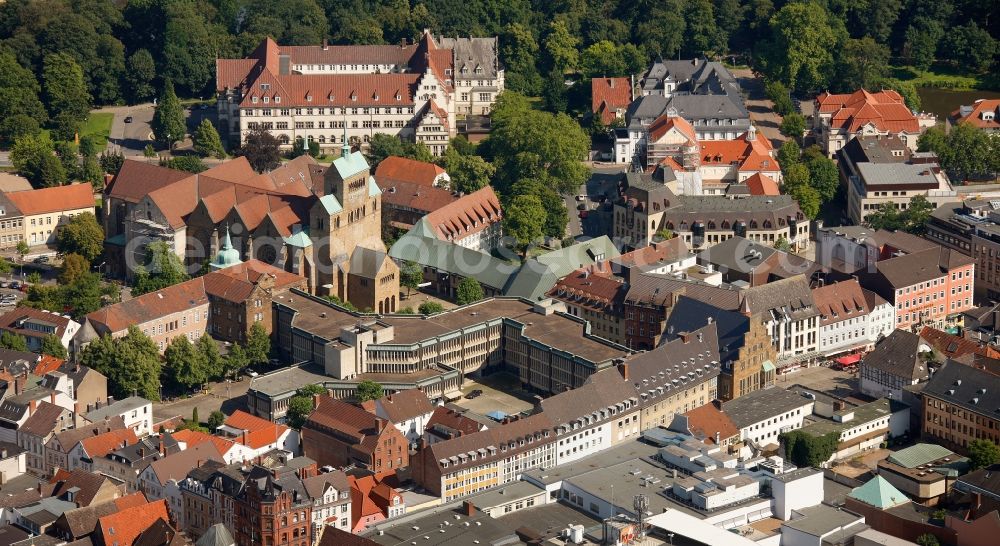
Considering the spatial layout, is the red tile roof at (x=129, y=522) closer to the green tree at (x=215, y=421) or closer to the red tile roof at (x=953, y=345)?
the green tree at (x=215, y=421)

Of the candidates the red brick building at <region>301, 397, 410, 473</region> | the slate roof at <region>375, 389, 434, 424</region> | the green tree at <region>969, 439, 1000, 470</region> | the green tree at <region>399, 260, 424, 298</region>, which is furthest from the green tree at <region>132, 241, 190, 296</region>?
the green tree at <region>969, 439, 1000, 470</region>

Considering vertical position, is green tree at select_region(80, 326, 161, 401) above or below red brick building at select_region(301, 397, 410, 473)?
above

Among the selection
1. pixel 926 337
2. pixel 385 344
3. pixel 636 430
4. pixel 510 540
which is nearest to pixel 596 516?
pixel 510 540

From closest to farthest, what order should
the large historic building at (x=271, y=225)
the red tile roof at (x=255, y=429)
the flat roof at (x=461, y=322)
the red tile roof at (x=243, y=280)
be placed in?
1. the red tile roof at (x=255, y=429)
2. the flat roof at (x=461, y=322)
3. the red tile roof at (x=243, y=280)
4. the large historic building at (x=271, y=225)

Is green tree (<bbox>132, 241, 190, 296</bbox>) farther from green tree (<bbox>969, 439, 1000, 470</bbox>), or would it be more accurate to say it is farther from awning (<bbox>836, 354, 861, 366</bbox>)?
green tree (<bbox>969, 439, 1000, 470</bbox>)

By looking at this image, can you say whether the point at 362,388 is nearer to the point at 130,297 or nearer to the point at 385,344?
the point at 385,344

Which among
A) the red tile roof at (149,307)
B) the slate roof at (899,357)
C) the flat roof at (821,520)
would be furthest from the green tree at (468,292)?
the flat roof at (821,520)
